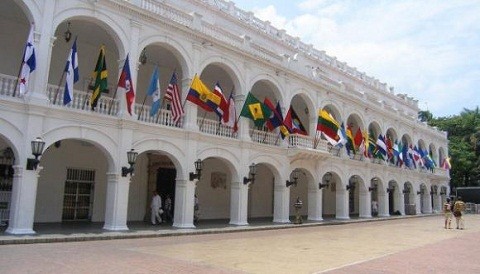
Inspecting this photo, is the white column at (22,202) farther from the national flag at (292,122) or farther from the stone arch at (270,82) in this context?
the national flag at (292,122)

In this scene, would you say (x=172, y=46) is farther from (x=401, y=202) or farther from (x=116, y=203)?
(x=401, y=202)

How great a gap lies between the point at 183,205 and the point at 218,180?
23.1ft

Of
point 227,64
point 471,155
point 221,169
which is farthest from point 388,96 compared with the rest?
point 227,64

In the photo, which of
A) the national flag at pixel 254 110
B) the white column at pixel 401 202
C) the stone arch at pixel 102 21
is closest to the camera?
the stone arch at pixel 102 21

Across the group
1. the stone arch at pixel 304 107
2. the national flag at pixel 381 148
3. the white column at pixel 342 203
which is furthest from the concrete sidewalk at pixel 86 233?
the national flag at pixel 381 148

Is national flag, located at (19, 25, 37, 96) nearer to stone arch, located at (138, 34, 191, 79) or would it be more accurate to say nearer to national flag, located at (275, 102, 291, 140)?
stone arch, located at (138, 34, 191, 79)

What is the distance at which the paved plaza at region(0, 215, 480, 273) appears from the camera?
31.2 ft

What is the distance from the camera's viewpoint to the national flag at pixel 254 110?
21.0 metres

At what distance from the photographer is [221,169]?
25844 millimetres

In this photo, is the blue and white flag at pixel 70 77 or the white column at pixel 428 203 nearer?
the blue and white flag at pixel 70 77

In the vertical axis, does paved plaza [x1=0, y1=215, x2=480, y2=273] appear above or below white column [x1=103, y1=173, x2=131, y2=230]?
below

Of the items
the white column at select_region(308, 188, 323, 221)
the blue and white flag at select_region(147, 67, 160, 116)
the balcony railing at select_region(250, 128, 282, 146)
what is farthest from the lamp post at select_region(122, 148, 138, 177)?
the white column at select_region(308, 188, 323, 221)

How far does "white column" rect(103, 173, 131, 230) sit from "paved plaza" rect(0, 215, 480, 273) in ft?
6.17

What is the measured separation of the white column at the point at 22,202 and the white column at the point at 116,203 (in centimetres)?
292
